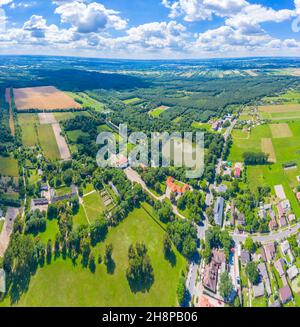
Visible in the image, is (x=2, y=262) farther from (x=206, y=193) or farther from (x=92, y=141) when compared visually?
(x=92, y=141)

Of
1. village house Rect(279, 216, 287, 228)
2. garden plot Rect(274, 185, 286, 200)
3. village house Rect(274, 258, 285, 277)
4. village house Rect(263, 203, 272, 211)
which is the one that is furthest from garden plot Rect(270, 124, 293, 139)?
village house Rect(274, 258, 285, 277)

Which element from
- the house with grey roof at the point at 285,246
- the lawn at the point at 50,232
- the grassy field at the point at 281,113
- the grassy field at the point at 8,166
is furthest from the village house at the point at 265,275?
the grassy field at the point at 281,113

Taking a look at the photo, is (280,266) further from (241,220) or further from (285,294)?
(241,220)

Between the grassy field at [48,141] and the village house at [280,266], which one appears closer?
the village house at [280,266]

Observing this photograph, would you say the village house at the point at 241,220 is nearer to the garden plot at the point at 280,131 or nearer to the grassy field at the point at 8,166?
the garden plot at the point at 280,131

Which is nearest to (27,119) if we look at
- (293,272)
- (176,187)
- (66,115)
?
(66,115)

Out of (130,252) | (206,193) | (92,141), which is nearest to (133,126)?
(92,141)
